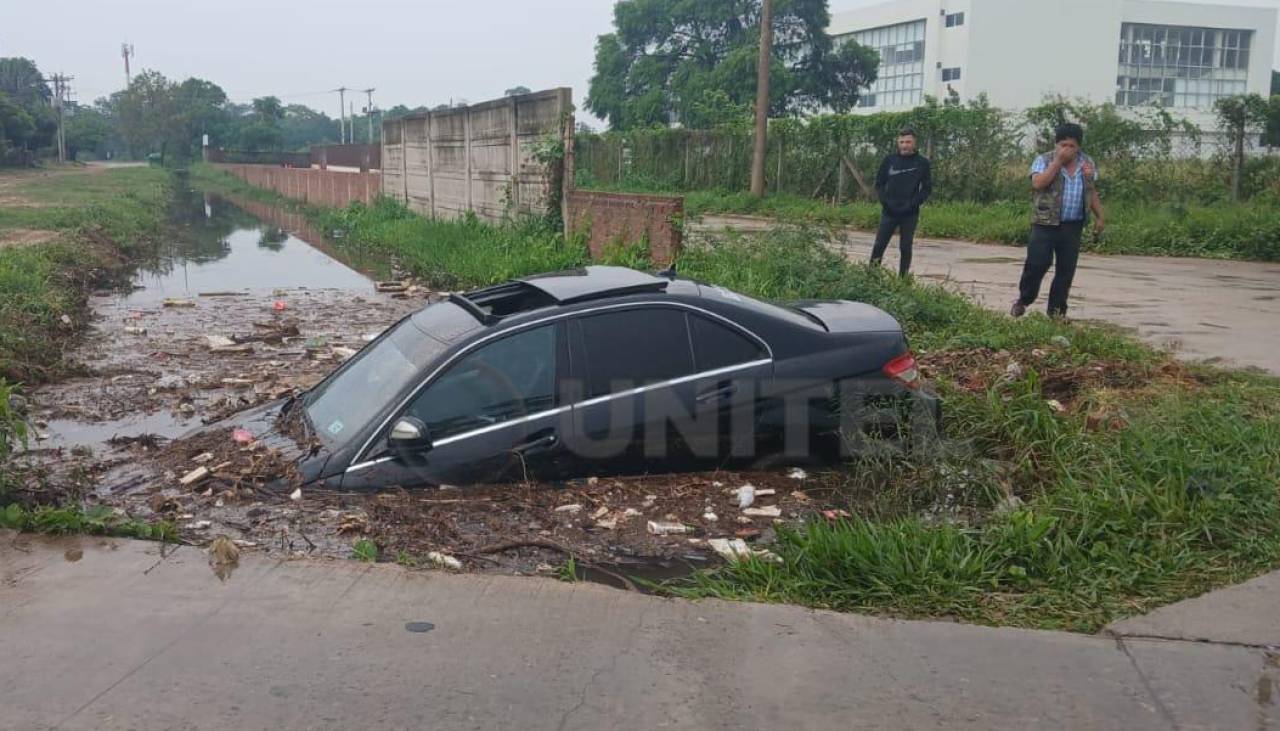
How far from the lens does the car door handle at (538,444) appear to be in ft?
18.8

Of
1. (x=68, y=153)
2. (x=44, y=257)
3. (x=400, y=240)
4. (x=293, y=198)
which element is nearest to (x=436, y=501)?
(x=44, y=257)

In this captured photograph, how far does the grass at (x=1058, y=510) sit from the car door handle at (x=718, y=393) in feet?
2.69

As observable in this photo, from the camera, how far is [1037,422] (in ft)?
20.8

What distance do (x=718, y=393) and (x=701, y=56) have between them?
54.9 metres

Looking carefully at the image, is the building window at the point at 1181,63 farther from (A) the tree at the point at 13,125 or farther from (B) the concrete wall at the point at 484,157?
(A) the tree at the point at 13,125

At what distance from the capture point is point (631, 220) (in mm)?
13719

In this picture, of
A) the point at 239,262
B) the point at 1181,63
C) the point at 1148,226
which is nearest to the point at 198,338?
the point at 239,262

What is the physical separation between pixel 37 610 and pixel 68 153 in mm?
105067

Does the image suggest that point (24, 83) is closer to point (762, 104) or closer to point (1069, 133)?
point (762, 104)

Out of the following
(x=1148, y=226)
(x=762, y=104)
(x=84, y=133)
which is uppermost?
(x=84, y=133)

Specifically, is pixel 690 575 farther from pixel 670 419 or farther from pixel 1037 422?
pixel 1037 422

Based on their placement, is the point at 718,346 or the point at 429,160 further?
the point at 429,160

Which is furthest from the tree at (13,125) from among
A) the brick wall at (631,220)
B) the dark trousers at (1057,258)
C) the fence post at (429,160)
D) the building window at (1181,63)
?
the dark trousers at (1057,258)

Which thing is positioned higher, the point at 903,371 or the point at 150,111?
the point at 150,111
